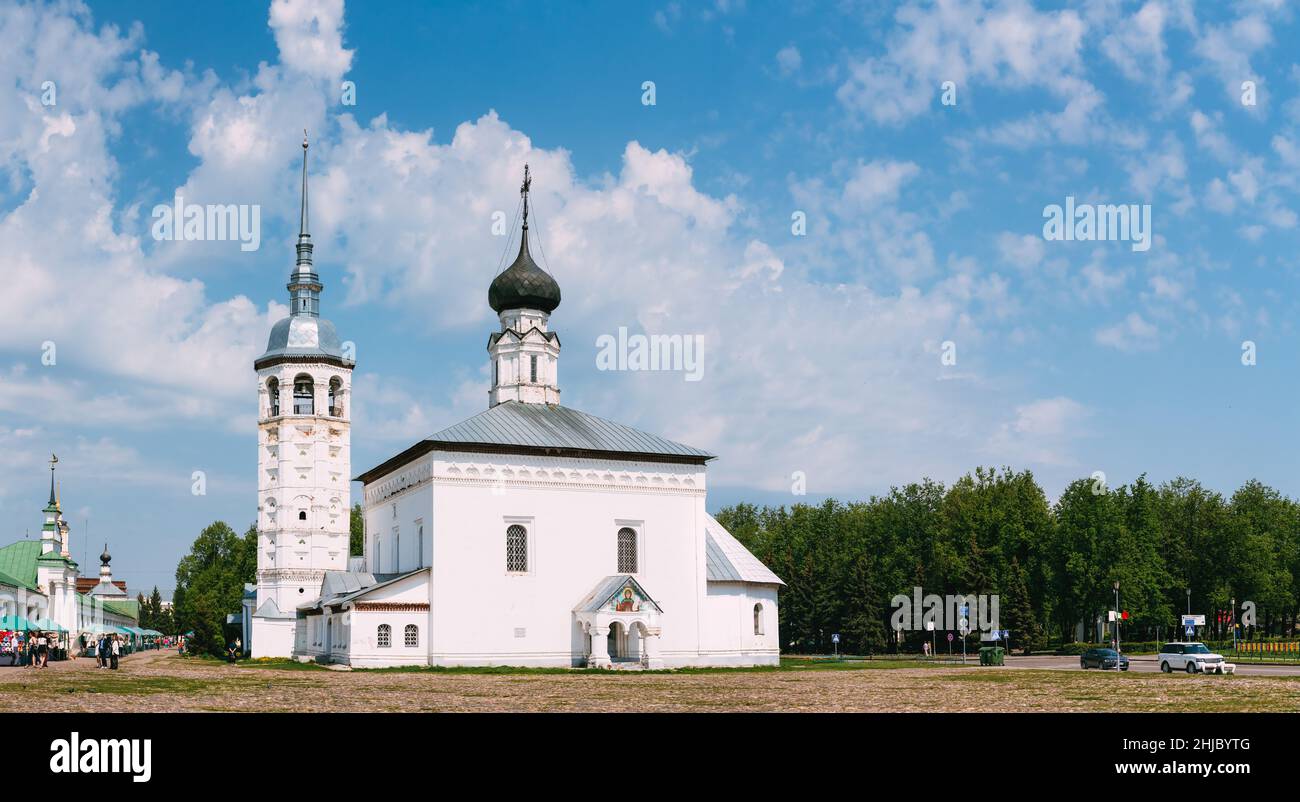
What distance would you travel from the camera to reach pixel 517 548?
4394 centimetres

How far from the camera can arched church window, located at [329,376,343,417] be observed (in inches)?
2162

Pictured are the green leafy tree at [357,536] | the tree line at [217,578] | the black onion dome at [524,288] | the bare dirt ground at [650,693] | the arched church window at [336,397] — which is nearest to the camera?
the bare dirt ground at [650,693]

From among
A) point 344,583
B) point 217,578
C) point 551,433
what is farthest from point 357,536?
point 551,433

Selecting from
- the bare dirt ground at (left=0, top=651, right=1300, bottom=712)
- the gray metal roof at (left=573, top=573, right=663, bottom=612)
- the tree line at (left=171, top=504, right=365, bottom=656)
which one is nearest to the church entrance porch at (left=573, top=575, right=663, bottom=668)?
the gray metal roof at (left=573, top=573, right=663, bottom=612)

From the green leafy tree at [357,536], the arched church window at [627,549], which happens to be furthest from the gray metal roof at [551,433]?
the green leafy tree at [357,536]

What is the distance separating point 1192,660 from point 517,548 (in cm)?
2217

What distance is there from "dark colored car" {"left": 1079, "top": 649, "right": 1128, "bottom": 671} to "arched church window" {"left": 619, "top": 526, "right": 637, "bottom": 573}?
53.1 ft

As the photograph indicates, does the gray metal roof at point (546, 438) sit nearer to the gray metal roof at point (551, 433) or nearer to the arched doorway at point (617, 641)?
the gray metal roof at point (551, 433)

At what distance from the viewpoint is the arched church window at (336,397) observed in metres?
54.9

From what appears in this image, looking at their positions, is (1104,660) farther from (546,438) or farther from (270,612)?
(270,612)

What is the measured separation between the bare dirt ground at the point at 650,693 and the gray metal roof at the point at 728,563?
12250mm
